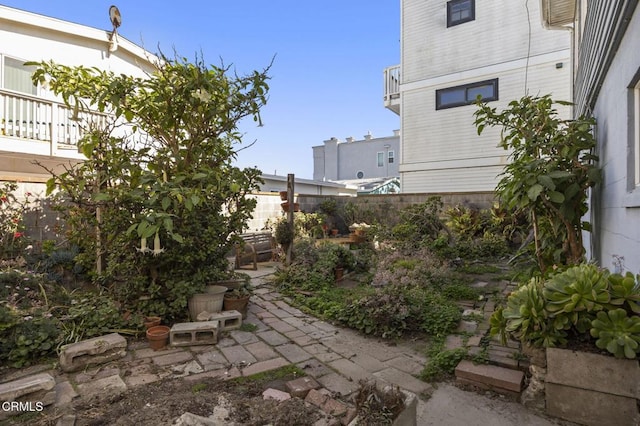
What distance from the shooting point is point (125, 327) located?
3.79 m

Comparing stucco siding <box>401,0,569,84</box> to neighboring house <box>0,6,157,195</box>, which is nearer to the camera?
neighboring house <box>0,6,157,195</box>

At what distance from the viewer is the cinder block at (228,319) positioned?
404cm

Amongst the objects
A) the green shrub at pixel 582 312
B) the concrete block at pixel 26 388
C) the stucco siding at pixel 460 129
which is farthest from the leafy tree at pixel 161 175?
the stucco siding at pixel 460 129

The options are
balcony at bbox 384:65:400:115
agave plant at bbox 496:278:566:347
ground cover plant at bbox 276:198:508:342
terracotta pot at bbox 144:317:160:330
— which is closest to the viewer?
agave plant at bbox 496:278:566:347

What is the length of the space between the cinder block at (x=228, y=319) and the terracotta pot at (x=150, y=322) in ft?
1.79

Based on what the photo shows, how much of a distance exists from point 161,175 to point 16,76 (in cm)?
683

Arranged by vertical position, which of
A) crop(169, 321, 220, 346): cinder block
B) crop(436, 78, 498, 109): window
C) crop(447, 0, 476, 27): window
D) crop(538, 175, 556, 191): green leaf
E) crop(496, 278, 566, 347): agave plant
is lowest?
crop(169, 321, 220, 346): cinder block

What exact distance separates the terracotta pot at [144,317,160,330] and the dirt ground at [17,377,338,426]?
121 cm

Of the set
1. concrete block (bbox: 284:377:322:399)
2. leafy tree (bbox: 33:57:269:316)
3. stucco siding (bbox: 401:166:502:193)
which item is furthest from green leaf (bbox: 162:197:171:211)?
stucco siding (bbox: 401:166:502:193)

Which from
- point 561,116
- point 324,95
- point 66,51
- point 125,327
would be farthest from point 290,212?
point 324,95

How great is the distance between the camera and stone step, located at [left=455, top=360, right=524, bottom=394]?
8.54 ft

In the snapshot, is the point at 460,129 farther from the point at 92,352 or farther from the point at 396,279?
the point at 92,352

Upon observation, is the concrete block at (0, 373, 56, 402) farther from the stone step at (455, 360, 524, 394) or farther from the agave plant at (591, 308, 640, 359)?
the agave plant at (591, 308, 640, 359)

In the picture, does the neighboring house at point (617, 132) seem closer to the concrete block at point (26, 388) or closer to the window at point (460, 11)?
the concrete block at point (26, 388)
